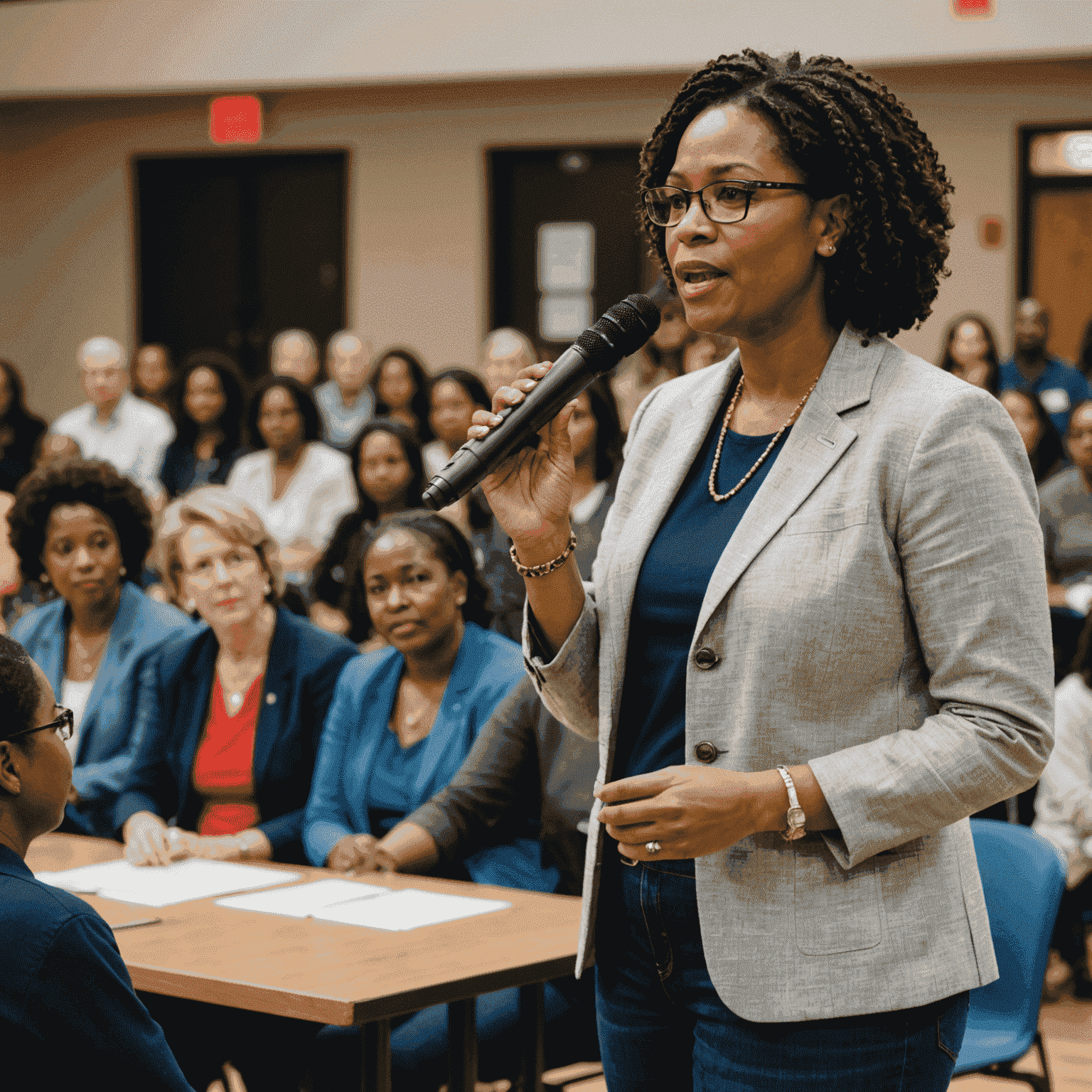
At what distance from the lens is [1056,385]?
7277 mm

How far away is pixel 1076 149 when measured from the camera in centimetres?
818

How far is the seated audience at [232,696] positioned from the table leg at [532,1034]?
92cm

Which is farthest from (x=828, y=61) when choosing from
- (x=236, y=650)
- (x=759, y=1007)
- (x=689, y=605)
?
(x=236, y=650)

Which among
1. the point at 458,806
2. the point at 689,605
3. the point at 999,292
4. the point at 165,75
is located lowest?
the point at 458,806

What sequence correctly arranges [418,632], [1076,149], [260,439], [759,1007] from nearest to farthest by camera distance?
[759,1007] → [418,632] → [260,439] → [1076,149]

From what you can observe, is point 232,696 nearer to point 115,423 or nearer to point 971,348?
point 115,423

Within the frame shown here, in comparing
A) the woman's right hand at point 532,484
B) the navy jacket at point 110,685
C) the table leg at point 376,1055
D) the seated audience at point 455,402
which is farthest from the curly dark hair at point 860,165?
the seated audience at point 455,402

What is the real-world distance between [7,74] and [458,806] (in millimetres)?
7795

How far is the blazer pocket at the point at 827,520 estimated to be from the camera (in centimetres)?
129

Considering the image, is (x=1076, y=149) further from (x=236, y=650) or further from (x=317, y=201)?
(x=236, y=650)

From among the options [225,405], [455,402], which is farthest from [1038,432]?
[225,405]

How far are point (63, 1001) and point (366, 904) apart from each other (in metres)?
1.02

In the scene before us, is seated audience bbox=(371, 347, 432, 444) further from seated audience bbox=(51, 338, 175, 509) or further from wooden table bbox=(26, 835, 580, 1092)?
wooden table bbox=(26, 835, 580, 1092)

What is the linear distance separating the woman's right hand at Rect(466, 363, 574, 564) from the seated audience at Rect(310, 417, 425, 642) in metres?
3.64
